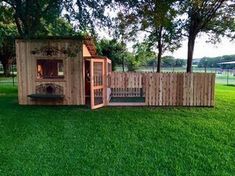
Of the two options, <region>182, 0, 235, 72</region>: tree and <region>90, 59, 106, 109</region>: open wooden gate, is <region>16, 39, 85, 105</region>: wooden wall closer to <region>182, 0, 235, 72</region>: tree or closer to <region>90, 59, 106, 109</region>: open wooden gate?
<region>90, 59, 106, 109</region>: open wooden gate

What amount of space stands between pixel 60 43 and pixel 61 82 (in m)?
1.53

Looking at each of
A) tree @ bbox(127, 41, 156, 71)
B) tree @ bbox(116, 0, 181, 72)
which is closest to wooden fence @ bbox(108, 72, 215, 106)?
tree @ bbox(116, 0, 181, 72)

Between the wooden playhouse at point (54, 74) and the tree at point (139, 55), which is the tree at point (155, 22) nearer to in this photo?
the tree at point (139, 55)

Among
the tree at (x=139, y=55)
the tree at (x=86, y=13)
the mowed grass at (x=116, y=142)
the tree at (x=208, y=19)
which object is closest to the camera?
the mowed grass at (x=116, y=142)

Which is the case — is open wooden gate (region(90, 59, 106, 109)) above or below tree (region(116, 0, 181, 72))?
below

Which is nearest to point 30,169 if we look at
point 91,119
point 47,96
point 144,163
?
point 144,163

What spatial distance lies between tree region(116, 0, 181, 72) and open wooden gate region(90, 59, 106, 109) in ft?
7.97

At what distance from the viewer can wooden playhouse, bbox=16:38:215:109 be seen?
1055cm

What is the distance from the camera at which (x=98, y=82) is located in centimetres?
1068

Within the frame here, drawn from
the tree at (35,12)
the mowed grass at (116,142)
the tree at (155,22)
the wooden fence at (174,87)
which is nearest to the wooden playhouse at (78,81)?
the wooden fence at (174,87)

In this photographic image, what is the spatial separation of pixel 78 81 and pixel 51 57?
141cm

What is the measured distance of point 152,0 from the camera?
9391 mm

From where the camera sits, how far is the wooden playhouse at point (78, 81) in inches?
416

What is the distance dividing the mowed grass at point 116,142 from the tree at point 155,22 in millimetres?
3784
